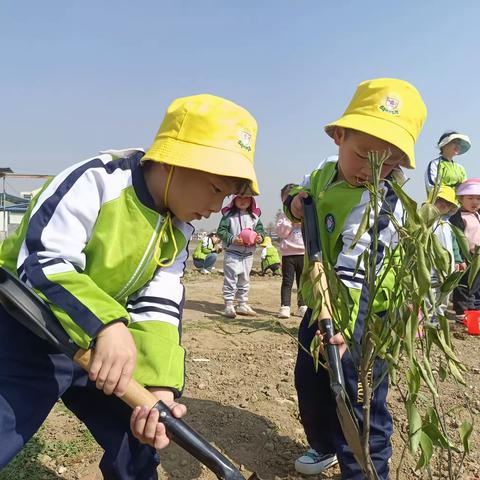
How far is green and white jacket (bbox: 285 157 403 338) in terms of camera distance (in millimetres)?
2092

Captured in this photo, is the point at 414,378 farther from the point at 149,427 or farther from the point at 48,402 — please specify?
the point at 48,402

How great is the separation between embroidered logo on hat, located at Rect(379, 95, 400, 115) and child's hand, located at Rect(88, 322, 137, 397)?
145 cm

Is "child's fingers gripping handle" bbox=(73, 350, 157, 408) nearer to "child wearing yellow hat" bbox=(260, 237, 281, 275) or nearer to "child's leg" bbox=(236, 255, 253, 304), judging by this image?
"child's leg" bbox=(236, 255, 253, 304)

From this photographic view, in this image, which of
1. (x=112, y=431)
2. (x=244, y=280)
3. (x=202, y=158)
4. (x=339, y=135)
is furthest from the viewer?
(x=244, y=280)

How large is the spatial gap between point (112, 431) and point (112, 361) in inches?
21.6

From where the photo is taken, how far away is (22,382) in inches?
62.2

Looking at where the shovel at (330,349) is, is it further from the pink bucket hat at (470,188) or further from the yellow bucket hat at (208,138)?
the pink bucket hat at (470,188)

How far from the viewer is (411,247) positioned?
104 centimetres

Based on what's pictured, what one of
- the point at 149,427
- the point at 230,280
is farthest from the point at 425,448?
the point at 230,280

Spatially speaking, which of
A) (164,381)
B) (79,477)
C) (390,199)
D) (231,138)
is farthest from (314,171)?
(79,477)

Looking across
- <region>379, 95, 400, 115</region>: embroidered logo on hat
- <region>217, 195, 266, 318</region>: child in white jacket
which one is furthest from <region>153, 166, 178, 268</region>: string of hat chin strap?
<region>217, 195, 266, 318</region>: child in white jacket

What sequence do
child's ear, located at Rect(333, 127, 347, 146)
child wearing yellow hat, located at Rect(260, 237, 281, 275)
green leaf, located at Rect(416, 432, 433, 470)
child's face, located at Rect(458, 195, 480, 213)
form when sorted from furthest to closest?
child wearing yellow hat, located at Rect(260, 237, 281, 275), child's face, located at Rect(458, 195, 480, 213), child's ear, located at Rect(333, 127, 347, 146), green leaf, located at Rect(416, 432, 433, 470)

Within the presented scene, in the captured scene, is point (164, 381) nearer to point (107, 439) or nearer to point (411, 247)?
point (107, 439)

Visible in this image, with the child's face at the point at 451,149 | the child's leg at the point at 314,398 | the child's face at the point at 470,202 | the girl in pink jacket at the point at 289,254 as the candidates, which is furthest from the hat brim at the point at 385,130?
the child's face at the point at 451,149
